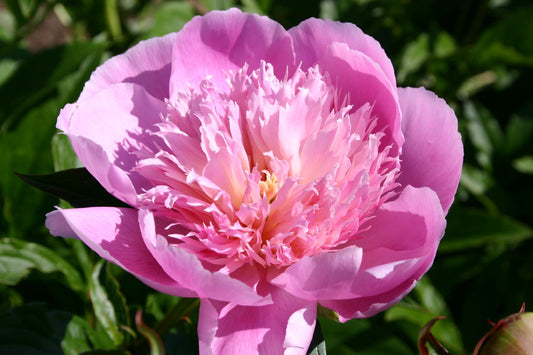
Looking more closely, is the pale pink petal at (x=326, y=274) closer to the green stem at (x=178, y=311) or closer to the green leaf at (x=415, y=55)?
the green stem at (x=178, y=311)

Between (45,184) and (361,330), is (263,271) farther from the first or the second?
(361,330)

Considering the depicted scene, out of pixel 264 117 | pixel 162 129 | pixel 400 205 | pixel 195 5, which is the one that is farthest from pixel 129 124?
pixel 195 5

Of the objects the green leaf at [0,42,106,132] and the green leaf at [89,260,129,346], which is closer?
the green leaf at [89,260,129,346]

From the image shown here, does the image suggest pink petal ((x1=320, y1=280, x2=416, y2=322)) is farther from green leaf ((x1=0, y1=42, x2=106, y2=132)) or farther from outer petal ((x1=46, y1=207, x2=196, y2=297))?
green leaf ((x1=0, y1=42, x2=106, y2=132))

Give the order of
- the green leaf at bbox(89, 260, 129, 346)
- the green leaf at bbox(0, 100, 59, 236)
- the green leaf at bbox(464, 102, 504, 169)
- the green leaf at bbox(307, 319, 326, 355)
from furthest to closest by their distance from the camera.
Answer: the green leaf at bbox(464, 102, 504, 169) < the green leaf at bbox(0, 100, 59, 236) < the green leaf at bbox(89, 260, 129, 346) < the green leaf at bbox(307, 319, 326, 355)

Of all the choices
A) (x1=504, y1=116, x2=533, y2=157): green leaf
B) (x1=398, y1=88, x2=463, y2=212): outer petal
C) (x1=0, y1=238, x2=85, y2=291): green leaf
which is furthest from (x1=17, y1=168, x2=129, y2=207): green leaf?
(x1=504, y1=116, x2=533, y2=157): green leaf
